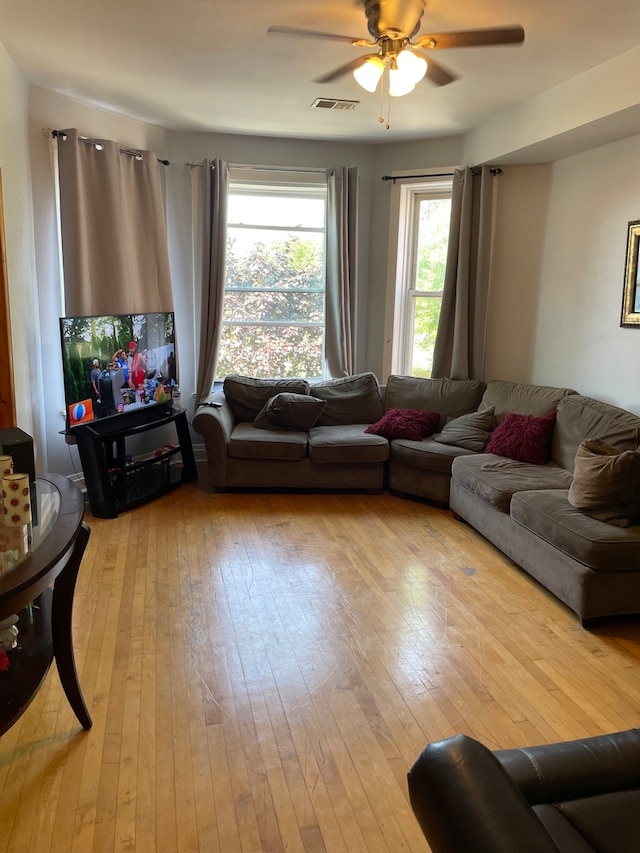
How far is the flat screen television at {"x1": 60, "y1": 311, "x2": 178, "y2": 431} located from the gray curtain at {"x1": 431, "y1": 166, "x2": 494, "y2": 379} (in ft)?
7.39

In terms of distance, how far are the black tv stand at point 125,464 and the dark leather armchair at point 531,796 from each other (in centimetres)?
333

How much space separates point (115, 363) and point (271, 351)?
1.63 metres

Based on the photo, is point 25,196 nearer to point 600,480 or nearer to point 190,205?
point 190,205

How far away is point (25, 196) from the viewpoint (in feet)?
13.3

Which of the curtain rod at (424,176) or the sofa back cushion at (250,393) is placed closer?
the curtain rod at (424,176)

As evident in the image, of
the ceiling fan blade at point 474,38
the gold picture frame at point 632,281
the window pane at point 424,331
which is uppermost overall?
the ceiling fan blade at point 474,38

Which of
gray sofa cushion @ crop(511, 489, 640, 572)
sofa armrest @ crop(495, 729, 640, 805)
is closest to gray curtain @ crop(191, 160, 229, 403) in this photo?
gray sofa cushion @ crop(511, 489, 640, 572)

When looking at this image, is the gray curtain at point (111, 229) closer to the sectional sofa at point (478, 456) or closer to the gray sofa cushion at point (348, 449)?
the sectional sofa at point (478, 456)

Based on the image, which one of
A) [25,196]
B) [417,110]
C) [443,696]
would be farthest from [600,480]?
[25,196]

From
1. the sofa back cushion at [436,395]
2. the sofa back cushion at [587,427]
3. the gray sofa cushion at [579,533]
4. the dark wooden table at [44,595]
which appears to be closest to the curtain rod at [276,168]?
the sofa back cushion at [436,395]

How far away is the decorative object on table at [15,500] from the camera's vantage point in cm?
184

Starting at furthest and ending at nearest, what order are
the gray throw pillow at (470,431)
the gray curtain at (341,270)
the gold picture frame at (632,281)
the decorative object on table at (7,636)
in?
1. the gray curtain at (341,270)
2. the gray throw pillow at (470,431)
3. the gold picture frame at (632,281)
4. the decorative object on table at (7,636)

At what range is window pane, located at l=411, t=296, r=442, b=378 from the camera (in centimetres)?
566

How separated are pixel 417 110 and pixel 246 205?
170 centimetres
